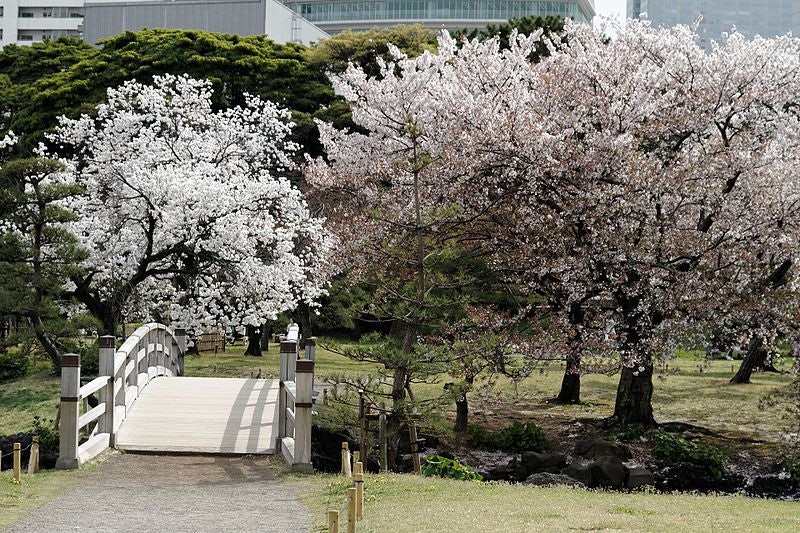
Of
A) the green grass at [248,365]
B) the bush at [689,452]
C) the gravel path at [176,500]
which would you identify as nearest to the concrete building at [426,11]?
the green grass at [248,365]

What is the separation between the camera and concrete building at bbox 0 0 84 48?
90.1 metres

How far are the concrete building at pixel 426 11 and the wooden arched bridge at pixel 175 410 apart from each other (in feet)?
259

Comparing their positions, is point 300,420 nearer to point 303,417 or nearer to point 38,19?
point 303,417

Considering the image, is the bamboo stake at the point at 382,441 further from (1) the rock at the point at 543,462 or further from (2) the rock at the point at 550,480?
(1) the rock at the point at 543,462

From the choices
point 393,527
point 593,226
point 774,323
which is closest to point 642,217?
point 593,226

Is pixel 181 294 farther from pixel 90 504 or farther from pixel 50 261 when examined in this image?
pixel 90 504

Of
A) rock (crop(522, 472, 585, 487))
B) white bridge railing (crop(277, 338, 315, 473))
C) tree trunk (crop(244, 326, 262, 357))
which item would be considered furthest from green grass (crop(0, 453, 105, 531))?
tree trunk (crop(244, 326, 262, 357))

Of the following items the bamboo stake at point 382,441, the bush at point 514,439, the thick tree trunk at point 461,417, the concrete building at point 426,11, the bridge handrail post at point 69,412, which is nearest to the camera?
the bridge handrail post at point 69,412

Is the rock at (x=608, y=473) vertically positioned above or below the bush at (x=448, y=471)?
below

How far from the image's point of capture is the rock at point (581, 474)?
633 inches

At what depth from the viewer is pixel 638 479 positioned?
16125 mm

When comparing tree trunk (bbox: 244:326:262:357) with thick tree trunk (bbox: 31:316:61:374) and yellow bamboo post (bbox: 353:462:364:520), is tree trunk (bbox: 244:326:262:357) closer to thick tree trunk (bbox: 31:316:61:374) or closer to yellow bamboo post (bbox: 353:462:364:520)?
thick tree trunk (bbox: 31:316:61:374)

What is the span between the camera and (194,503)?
416 inches

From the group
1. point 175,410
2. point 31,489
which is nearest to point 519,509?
point 31,489
